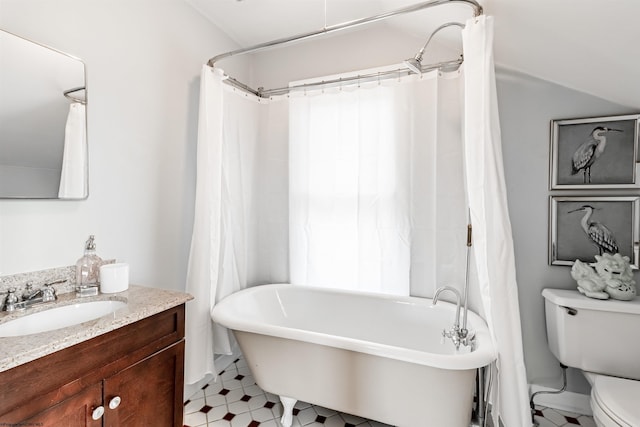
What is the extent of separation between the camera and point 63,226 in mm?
1354

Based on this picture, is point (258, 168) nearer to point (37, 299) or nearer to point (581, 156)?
point (37, 299)

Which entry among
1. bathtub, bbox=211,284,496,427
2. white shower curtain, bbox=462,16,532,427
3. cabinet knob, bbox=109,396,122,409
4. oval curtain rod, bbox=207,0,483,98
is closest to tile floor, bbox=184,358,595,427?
bathtub, bbox=211,284,496,427

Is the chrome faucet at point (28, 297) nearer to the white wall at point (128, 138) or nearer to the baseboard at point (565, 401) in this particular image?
the white wall at point (128, 138)

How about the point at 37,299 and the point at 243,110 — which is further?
the point at 243,110

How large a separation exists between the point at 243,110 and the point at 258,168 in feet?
1.51

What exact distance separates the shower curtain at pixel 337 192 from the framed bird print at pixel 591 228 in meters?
0.54

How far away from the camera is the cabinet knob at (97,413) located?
3.23ft

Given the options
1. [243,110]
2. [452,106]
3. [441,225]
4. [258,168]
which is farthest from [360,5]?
[441,225]

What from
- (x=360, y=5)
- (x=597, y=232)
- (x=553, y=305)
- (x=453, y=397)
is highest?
(x=360, y=5)

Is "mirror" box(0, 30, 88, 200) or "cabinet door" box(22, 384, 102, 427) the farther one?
"mirror" box(0, 30, 88, 200)

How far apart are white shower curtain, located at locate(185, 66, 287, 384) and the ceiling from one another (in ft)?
1.75

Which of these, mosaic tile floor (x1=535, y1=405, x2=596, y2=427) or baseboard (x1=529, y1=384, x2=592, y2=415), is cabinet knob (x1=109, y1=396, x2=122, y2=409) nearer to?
mosaic tile floor (x1=535, y1=405, x2=596, y2=427)

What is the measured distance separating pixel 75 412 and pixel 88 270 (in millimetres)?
637

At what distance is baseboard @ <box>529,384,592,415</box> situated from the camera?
1.82 metres
